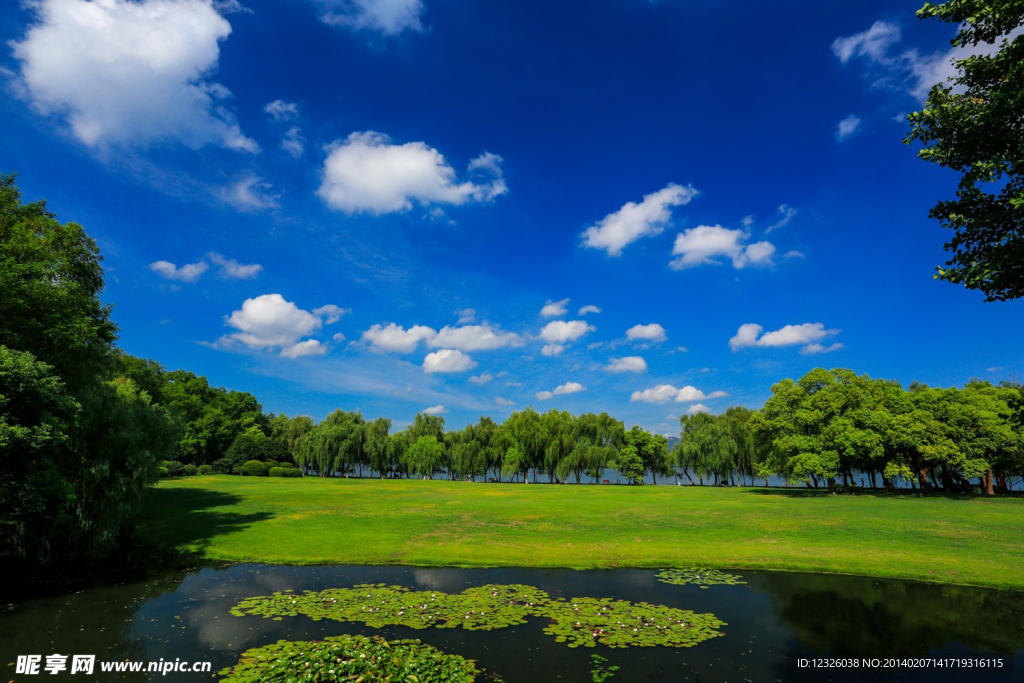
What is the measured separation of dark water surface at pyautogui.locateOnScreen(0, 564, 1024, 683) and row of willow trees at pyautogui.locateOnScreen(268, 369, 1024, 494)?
7160mm

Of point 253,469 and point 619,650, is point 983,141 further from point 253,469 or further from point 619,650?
point 253,469

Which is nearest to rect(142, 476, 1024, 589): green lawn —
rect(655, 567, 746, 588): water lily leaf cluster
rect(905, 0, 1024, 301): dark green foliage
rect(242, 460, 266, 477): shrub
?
rect(655, 567, 746, 588): water lily leaf cluster

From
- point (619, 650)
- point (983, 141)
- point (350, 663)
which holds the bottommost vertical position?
point (619, 650)

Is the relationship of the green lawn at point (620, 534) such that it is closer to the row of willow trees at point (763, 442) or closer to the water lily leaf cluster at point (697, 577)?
the water lily leaf cluster at point (697, 577)

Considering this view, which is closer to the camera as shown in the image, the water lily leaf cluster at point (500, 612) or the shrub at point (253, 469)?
the water lily leaf cluster at point (500, 612)

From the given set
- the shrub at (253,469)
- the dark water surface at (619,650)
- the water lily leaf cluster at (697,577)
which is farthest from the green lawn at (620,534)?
the shrub at (253,469)

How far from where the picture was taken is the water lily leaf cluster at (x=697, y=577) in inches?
680

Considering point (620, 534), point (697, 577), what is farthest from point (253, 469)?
point (697, 577)

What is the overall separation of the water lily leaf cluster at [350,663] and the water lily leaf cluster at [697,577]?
10.3 metres

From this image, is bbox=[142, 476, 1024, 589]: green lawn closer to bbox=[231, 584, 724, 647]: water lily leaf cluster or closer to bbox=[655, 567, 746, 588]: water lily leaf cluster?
bbox=[655, 567, 746, 588]: water lily leaf cluster

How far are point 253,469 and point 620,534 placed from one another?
75.0 m

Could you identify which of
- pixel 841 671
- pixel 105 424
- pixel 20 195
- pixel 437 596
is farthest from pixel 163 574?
pixel 841 671

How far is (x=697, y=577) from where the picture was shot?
18078mm

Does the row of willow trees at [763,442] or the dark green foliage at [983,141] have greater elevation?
the dark green foliage at [983,141]
